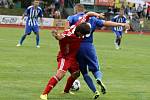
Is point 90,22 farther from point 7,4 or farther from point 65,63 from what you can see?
point 7,4

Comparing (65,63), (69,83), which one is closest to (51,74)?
(69,83)

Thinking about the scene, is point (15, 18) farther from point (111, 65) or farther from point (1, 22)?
point (111, 65)

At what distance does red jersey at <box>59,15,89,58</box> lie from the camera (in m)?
10.5

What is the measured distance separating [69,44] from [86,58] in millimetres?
704

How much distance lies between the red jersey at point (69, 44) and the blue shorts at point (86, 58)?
0.36 meters

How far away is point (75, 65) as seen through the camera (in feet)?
36.7

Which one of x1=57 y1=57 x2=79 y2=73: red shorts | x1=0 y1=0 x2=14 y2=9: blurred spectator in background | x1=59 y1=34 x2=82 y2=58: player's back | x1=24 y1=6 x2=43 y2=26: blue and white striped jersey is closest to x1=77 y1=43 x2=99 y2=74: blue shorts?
x1=57 y1=57 x2=79 y2=73: red shorts

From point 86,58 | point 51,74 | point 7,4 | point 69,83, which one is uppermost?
point 86,58

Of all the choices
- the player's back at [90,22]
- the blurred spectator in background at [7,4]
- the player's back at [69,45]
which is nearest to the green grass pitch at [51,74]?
the player's back at [69,45]

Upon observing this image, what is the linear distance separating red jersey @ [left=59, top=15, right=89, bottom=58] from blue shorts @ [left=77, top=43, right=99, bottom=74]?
0.36 m

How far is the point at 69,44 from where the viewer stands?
10.6m

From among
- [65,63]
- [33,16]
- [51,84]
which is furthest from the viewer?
[33,16]

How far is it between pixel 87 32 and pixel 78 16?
0.85 m

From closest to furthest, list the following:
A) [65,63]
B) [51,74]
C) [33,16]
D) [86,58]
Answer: [65,63] → [86,58] → [51,74] → [33,16]
